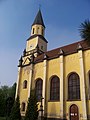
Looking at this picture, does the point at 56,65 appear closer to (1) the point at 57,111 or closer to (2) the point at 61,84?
(2) the point at 61,84

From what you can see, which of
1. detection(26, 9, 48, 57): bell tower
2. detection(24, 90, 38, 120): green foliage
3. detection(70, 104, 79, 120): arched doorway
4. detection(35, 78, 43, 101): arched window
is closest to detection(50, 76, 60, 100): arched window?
detection(35, 78, 43, 101): arched window

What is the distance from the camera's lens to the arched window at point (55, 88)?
25603 mm

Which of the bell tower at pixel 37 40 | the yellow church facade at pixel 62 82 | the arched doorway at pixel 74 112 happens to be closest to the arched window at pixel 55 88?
the yellow church facade at pixel 62 82

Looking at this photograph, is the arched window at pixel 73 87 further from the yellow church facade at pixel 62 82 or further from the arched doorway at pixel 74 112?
the arched doorway at pixel 74 112

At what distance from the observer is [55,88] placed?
2634 cm

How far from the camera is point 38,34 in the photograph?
41562 millimetres

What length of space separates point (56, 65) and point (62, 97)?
6327 millimetres

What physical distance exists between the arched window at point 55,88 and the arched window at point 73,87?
2.40 meters

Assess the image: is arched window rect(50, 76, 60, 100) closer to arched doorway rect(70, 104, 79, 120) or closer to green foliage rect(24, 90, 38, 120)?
arched doorway rect(70, 104, 79, 120)

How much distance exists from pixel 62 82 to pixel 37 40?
18341 millimetres

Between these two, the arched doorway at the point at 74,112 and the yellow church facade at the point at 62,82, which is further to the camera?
the yellow church facade at the point at 62,82

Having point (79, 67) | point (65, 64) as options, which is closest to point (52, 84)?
point (65, 64)

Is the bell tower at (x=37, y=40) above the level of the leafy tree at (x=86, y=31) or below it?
above

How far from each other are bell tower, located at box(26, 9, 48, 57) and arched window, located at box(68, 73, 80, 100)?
14666 millimetres
